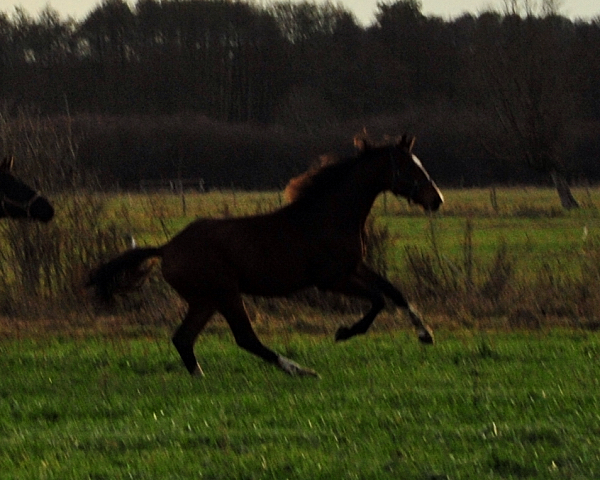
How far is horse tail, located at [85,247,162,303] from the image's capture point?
9211 mm

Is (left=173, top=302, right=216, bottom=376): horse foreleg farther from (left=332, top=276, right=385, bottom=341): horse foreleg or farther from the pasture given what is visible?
(left=332, top=276, right=385, bottom=341): horse foreleg

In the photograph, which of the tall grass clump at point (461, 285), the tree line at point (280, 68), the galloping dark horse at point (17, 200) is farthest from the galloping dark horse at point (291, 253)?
the tree line at point (280, 68)

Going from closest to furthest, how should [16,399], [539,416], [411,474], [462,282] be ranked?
[411,474] < [539,416] < [16,399] < [462,282]

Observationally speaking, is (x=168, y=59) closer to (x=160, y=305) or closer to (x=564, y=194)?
(x=564, y=194)

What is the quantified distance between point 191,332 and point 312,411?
1.96 meters

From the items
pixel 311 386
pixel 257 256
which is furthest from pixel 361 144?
pixel 311 386

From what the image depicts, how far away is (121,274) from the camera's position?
30.7ft

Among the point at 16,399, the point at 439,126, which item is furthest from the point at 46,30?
the point at 16,399

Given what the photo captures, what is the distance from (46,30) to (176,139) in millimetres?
13122

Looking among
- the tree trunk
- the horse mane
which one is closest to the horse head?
the horse mane

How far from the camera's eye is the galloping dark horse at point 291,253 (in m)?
8.82

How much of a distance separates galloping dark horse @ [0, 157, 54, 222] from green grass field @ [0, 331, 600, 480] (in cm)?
155

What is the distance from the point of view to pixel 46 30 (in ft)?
194

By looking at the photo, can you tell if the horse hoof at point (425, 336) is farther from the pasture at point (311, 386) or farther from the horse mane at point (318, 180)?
the horse mane at point (318, 180)
